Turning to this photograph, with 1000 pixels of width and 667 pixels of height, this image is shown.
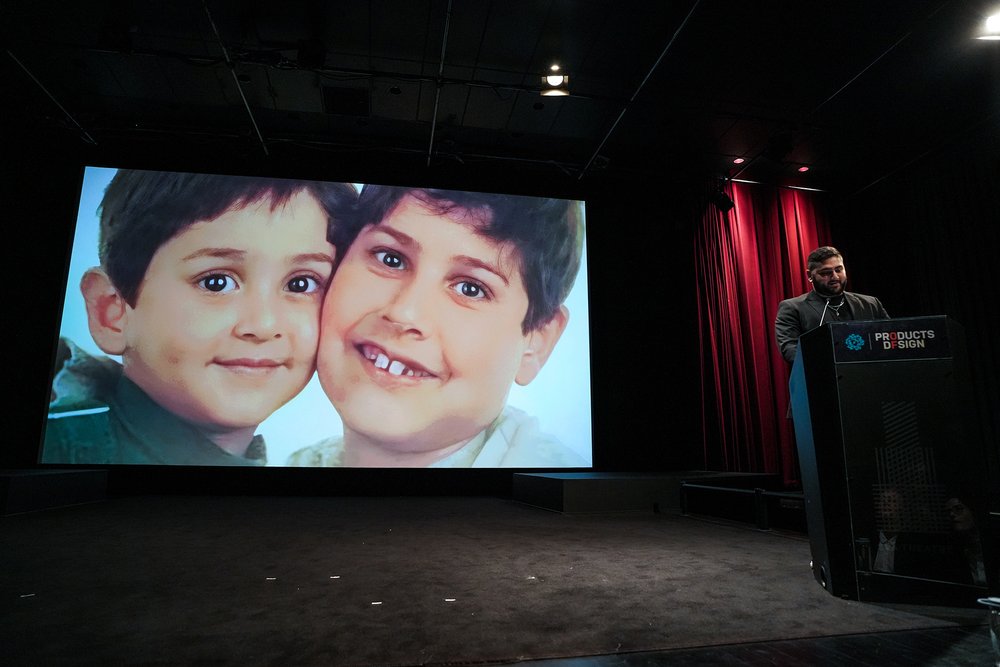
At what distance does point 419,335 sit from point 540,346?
1.22 meters

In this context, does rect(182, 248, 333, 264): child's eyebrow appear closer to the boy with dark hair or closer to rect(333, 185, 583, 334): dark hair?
the boy with dark hair

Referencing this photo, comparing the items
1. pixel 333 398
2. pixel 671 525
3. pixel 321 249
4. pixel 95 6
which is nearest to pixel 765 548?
pixel 671 525

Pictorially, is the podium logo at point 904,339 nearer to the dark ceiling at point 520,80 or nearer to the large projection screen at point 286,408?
the dark ceiling at point 520,80

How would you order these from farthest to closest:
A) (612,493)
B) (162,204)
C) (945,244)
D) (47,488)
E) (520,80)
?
(945,244) < (162,204) < (520,80) < (612,493) < (47,488)

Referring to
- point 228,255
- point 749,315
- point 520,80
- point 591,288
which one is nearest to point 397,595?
point 228,255

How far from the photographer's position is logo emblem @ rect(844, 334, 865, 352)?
5.26 ft

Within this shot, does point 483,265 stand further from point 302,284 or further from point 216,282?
point 216,282

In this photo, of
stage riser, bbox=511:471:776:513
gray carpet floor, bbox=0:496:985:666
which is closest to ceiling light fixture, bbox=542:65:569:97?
stage riser, bbox=511:471:776:513

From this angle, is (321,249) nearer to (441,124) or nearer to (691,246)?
(441,124)

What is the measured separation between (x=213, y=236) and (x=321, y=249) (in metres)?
1.02

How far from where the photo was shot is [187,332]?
4.89 meters

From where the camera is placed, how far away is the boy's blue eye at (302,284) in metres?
5.07

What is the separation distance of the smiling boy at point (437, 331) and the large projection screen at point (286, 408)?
0.7 inches

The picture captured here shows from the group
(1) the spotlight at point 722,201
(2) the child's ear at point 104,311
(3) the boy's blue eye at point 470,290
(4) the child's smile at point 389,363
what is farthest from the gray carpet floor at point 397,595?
(1) the spotlight at point 722,201
